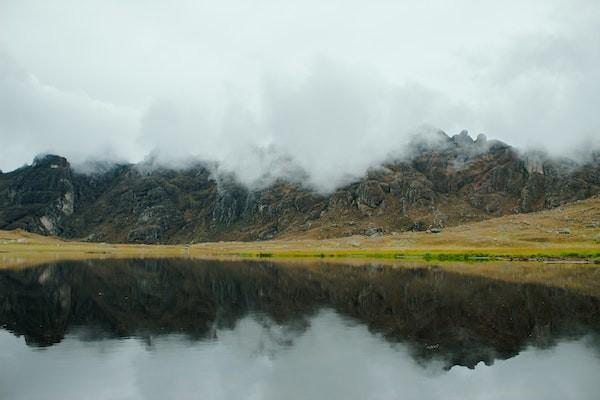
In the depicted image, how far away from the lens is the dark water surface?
32969 mm

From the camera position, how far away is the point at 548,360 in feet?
125

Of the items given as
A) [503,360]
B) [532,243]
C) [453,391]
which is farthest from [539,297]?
[532,243]

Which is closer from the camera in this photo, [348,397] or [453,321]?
[348,397]

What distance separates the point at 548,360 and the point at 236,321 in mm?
33135

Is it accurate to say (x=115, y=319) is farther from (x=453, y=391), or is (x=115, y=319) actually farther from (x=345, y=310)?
(x=453, y=391)

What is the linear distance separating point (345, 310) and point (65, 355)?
1348 inches

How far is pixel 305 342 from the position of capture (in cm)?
4547

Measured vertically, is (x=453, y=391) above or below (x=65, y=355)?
below

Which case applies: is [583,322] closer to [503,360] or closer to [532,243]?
[503,360]

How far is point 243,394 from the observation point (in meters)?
31.8

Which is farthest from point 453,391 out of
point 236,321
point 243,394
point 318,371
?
point 236,321

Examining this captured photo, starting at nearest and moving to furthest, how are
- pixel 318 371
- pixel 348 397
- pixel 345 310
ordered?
pixel 348 397
pixel 318 371
pixel 345 310

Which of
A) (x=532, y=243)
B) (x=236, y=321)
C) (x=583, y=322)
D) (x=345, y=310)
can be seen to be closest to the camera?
(x=583, y=322)

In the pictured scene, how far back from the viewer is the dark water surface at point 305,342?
3297 centimetres
